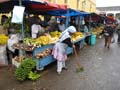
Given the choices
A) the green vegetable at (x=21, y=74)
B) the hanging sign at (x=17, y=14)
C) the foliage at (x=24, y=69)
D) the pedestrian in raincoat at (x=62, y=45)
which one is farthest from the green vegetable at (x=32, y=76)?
the hanging sign at (x=17, y=14)

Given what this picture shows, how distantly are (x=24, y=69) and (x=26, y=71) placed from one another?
10cm

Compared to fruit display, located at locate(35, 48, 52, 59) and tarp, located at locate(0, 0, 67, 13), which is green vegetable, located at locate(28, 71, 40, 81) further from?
tarp, located at locate(0, 0, 67, 13)

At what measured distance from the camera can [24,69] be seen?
7.45 metres

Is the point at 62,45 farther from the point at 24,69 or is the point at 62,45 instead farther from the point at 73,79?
the point at 24,69

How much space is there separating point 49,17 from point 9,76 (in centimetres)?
840

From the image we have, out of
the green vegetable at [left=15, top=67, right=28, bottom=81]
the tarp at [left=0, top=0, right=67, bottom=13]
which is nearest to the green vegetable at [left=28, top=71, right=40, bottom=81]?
the green vegetable at [left=15, top=67, right=28, bottom=81]

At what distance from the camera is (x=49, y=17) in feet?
51.9

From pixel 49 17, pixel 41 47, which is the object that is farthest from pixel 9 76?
pixel 49 17

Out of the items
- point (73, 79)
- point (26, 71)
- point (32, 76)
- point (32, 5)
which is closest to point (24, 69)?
point (26, 71)

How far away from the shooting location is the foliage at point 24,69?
740 cm

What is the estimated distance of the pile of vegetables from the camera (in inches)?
291

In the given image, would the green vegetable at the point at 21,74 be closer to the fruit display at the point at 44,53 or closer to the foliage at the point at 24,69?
the foliage at the point at 24,69

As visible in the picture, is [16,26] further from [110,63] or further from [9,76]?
[110,63]

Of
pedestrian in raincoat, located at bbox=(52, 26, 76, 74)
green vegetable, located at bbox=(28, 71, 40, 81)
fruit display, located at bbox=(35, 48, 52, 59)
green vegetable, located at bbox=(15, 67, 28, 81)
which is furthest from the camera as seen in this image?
pedestrian in raincoat, located at bbox=(52, 26, 76, 74)
